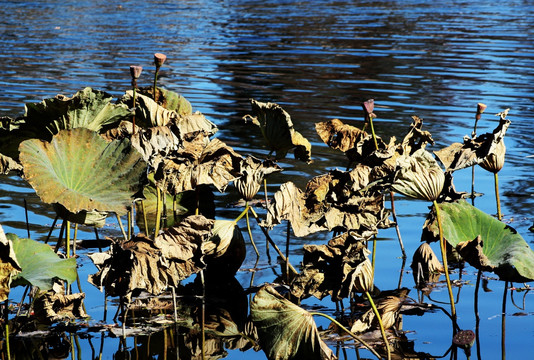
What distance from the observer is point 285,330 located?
301cm

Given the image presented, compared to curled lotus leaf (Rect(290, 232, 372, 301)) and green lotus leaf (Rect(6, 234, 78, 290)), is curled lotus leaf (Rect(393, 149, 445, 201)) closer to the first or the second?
curled lotus leaf (Rect(290, 232, 372, 301))

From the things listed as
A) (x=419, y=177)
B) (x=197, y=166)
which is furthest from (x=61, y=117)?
(x=419, y=177)

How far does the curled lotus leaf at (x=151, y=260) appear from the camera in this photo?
311cm

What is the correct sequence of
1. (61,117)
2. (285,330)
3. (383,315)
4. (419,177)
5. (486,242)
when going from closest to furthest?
1. (285,330)
2. (419,177)
3. (383,315)
4. (486,242)
5. (61,117)

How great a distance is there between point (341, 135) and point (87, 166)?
1.37 metres

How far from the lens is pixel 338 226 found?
3578 mm

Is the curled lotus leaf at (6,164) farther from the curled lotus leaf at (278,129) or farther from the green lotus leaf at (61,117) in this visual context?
the curled lotus leaf at (278,129)

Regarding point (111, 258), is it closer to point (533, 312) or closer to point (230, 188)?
point (533, 312)

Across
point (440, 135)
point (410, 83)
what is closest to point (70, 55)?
point (410, 83)

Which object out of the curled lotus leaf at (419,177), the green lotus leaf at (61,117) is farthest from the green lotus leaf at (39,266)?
the curled lotus leaf at (419,177)

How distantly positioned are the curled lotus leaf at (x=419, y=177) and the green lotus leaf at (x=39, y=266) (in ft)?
4.56

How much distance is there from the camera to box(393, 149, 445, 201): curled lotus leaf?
10.8 feet

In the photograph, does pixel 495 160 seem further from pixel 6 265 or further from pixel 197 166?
pixel 6 265

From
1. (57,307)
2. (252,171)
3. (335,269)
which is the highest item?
(252,171)
